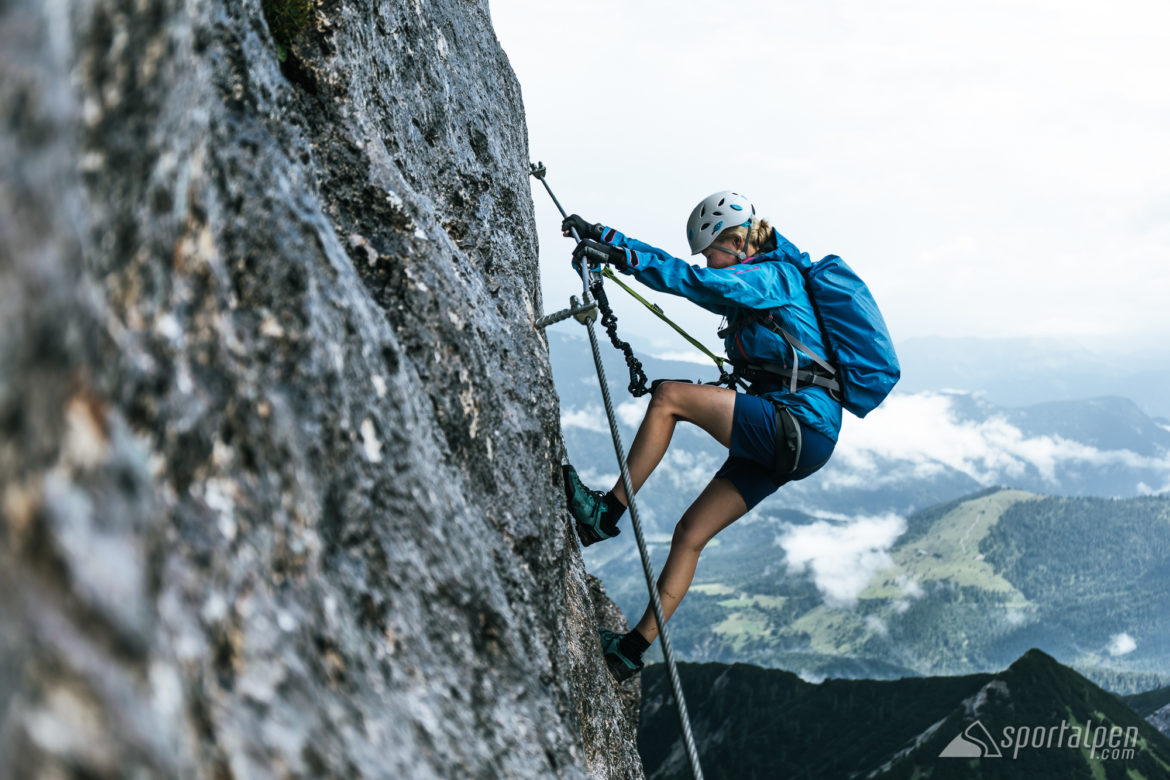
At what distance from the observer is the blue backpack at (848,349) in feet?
27.8

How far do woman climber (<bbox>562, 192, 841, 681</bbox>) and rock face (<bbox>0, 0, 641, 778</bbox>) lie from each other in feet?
6.60

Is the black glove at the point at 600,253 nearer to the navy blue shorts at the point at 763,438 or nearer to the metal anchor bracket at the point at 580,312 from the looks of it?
the metal anchor bracket at the point at 580,312

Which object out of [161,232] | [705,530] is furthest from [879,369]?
[161,232]

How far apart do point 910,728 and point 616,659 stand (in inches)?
5814

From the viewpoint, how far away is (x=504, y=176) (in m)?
10.7

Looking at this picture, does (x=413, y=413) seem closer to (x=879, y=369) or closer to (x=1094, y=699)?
(x=879, y=369)

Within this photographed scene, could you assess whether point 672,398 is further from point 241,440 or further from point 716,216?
point 241,440

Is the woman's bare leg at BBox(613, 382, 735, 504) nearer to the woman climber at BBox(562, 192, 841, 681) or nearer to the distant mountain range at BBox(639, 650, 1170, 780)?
the woman climber at BBox(562, 192, 841, 681)

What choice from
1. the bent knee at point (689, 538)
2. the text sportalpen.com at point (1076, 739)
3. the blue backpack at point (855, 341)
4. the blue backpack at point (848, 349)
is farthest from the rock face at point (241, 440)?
the text sportalpen.com at point (1076, 739)

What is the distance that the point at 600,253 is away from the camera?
342 inches

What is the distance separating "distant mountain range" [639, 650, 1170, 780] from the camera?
112688 mm

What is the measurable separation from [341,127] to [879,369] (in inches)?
245

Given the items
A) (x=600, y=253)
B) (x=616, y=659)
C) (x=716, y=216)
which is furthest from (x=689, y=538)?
(x=716, y=216)

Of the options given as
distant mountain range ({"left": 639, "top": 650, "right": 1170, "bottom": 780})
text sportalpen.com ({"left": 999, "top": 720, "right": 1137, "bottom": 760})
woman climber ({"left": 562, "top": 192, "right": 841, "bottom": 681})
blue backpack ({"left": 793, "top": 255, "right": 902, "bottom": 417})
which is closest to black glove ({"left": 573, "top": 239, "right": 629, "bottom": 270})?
woman climber ({"left": 562, "top": 192, "right": 841, "bottom": 681})
